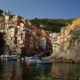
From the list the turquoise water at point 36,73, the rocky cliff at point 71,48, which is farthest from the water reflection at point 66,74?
the rocky cliff at point 71,48

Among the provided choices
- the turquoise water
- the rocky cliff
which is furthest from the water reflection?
the rocky cliff

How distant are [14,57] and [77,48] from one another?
42.1 m

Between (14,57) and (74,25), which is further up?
(74,25)

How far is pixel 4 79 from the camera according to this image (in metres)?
61.7

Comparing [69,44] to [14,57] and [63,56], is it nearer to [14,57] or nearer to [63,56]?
[63,56]

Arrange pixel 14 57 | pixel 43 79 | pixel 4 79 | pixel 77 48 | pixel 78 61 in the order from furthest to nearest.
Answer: pixel 14 57
pixel 77 48
pixel 78 61
pixel 4 79
pixel 43 79

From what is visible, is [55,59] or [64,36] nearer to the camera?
[55,59]

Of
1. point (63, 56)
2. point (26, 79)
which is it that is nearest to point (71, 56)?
point (63, 56)

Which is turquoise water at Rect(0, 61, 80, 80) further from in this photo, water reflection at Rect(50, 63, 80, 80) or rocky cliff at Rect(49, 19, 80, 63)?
rocky cliff at Rect(49, 19, 80, 63)

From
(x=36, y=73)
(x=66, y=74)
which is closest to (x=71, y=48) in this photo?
(x=36, y=73)

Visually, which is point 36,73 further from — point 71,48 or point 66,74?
point 71,48

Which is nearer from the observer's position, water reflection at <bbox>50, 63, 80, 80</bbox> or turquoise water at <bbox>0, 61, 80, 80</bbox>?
water reflection at <bbox>50, 63, 80, 80</bbox>

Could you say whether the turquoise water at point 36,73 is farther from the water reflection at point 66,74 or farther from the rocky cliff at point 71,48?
the rocky cliff at point 71,48

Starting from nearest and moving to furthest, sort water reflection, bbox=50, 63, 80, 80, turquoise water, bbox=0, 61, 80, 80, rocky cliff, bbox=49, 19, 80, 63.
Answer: water reflection, bbox=50, 63, 80, 80 < turquoise water, bbox=0, 61, 80, 80 < rocky cliff, bbox=49, 19, 80, 63
